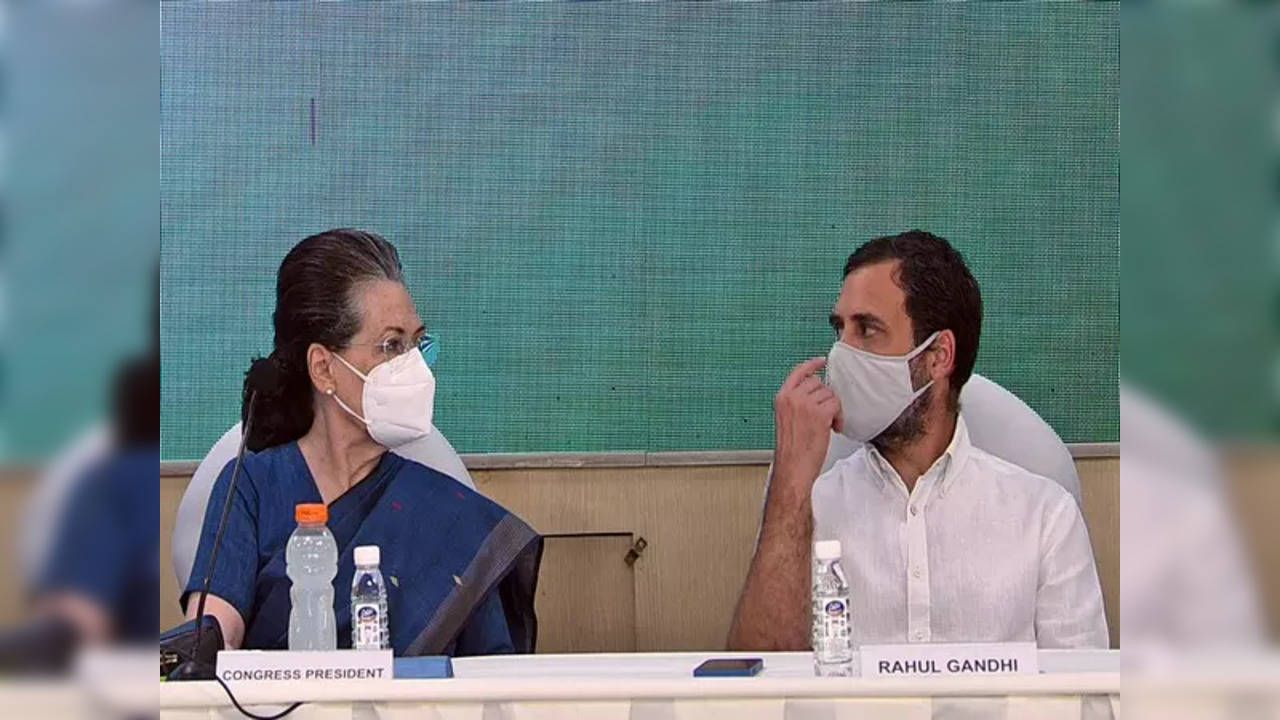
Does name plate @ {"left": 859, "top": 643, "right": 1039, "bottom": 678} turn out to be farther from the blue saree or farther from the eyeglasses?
the eyeglasses

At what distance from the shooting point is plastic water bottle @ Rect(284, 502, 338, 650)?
2893 millimetres

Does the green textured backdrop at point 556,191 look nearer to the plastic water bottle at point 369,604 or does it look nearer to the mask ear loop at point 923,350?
the mask ear loop at point 923,350

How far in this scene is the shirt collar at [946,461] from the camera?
306 centimetres

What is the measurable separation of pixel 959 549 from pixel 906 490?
0.16m

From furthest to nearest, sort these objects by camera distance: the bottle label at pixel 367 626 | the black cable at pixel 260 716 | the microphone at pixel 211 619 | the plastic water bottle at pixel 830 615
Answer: the bottle label at pixel 367 626
the plastic water bottle at pixel 830 615
the microphone at pixel 211 619
the black cable at pixel 260 716

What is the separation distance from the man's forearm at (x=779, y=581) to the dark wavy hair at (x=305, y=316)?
0.95 m

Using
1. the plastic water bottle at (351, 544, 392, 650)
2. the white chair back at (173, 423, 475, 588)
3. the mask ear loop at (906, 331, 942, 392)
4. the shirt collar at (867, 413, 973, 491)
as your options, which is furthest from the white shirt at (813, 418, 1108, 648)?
the plastic water bottle at (351, 544, 392, 650)

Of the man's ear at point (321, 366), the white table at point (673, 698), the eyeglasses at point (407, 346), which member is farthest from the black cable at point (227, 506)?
the white table at point (673, 698)

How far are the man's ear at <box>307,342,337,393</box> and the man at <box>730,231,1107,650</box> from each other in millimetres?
951

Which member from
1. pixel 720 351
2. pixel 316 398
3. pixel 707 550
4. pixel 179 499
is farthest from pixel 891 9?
pixel 179 499
